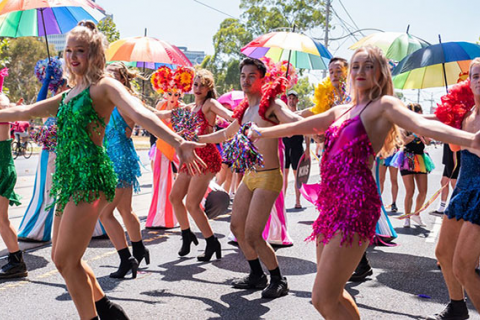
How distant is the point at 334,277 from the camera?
10.5 feet

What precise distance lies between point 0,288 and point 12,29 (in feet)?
11.8

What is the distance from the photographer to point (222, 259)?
6.77m

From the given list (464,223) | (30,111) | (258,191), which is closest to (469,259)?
(464,223)

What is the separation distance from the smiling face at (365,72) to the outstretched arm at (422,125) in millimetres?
152

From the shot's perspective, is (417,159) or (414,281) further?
(417,159)

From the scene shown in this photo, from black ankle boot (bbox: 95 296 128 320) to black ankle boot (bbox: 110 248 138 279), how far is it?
5.45 ft

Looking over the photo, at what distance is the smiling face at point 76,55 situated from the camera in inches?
142

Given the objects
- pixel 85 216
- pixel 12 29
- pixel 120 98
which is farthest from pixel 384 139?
pixel 12 29

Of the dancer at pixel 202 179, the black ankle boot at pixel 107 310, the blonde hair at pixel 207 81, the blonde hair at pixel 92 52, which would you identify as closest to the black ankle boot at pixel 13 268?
the dancer at pixel 202 179

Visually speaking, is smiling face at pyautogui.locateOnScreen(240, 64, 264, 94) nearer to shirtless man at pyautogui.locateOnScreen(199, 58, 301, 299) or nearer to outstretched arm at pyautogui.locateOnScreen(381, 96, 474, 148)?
shirtless man at pyautogui.locateOnScreen(199, 58, 301, 299)

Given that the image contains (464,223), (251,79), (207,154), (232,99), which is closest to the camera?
(464,223)

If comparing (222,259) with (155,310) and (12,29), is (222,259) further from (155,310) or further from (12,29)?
(12,29)

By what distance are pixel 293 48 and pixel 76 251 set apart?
4.97 metres

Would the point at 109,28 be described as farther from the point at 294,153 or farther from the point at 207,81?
the point at 207,81
